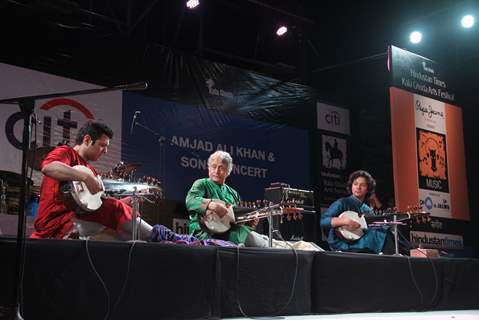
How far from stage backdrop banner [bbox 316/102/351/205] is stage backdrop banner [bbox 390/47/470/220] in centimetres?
106

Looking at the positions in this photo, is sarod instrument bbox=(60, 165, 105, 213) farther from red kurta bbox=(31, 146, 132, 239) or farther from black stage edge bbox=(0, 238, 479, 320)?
black stage edge bbox=(0, 238, 479, 320)

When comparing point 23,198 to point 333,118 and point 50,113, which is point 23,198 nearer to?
point 50,113

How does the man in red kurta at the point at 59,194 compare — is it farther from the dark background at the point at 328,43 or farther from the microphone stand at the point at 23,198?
the dark background at the point at 328,43

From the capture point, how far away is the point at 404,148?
7203mm

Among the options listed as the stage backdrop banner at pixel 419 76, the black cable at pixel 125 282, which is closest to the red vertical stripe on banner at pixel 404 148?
the stage backdrop banner at pixel 419 76

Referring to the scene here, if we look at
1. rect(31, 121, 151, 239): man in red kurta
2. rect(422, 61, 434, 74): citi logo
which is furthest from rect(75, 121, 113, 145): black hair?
rect(422, 61, 434, 74): citi logo

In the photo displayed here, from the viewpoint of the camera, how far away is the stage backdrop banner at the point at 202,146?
19.2 ft

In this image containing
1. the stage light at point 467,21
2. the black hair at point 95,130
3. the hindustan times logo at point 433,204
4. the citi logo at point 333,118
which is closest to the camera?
the black hair at point 95,130

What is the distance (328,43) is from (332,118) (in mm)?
1283

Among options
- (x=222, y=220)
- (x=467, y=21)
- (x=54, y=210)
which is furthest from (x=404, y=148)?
(x=54, y=210)

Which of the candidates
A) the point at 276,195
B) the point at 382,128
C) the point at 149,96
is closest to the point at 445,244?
the point at 382,128

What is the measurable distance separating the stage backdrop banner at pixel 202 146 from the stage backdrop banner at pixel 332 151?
1.75 feet

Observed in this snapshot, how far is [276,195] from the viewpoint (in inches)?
189

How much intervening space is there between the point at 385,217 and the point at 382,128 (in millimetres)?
3559
